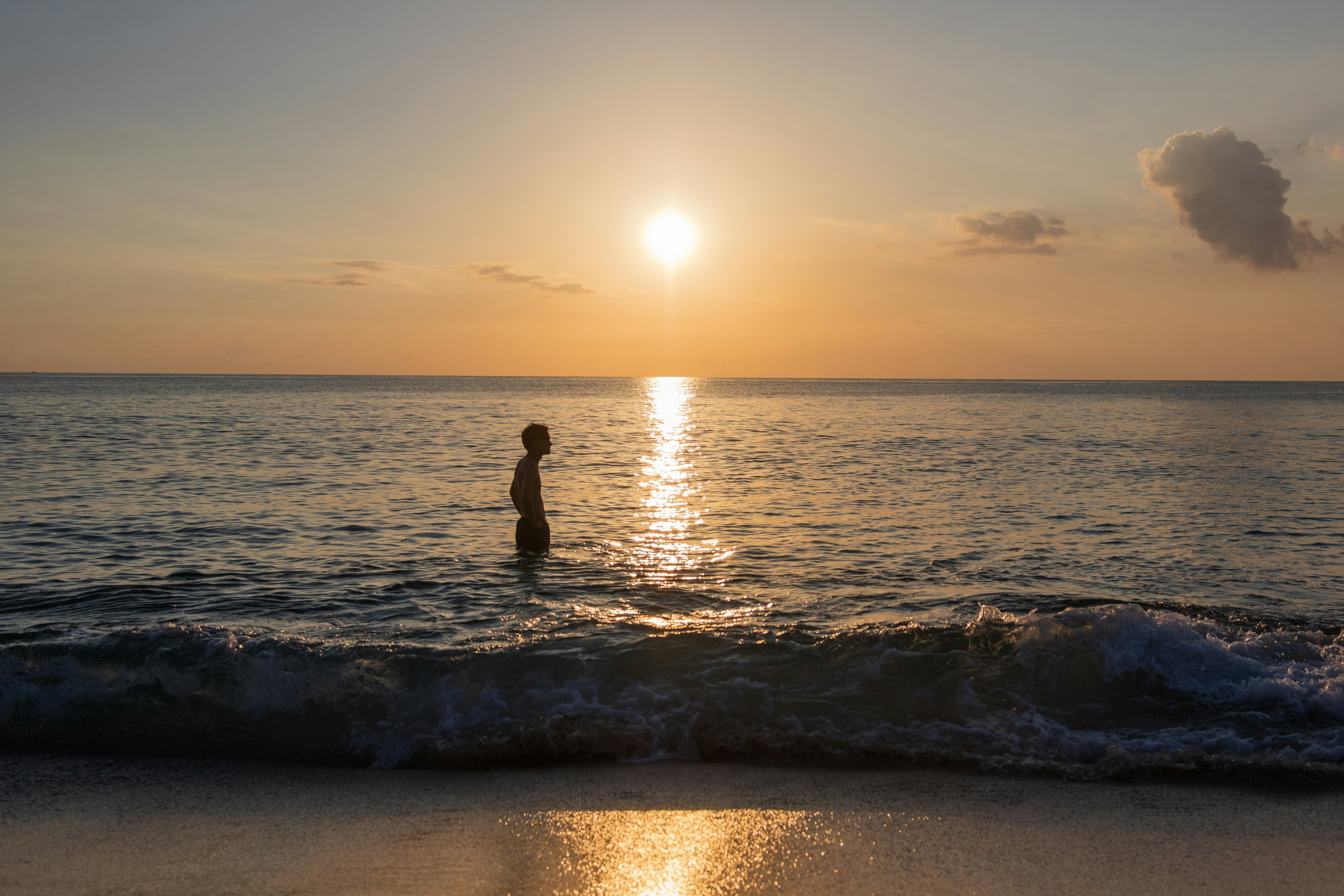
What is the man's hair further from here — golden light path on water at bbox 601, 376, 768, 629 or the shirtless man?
golden light path on water at bbox 601, 376, 768, 629

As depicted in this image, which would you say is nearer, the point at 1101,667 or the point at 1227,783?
the point at 1227,783

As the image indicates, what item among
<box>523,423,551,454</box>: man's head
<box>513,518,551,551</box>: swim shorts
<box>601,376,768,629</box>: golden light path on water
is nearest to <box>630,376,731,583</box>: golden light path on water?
<box>601,376,768,629</box>: golden light path on water

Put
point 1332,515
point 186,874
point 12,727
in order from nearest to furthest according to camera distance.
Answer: point 186,874 → point 12,727 → point 1332,515

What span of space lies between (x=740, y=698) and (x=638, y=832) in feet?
6.92

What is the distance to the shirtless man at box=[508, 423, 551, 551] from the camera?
11969 millimetres

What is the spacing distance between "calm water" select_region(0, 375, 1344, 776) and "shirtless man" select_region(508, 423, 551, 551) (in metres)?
0.38

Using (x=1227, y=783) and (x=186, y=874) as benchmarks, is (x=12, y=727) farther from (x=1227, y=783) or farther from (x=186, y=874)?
(x=1227, y=783)

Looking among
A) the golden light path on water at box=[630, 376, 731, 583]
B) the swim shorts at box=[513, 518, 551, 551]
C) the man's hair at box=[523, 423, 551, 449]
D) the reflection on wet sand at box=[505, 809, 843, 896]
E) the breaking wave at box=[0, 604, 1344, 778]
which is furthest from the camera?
the swim shorts at box=[513, 518, 551, 551]

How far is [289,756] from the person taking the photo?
20.4 feet

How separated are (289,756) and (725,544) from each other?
356 inches

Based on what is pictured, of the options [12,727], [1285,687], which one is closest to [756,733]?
[1285,687]

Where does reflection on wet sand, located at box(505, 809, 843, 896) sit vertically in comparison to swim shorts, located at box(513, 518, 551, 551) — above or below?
below

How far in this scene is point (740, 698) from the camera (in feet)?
22.6

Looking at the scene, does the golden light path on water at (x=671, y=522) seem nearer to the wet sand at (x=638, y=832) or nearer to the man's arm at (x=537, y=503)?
the man's arm at (x=537, y=503)
